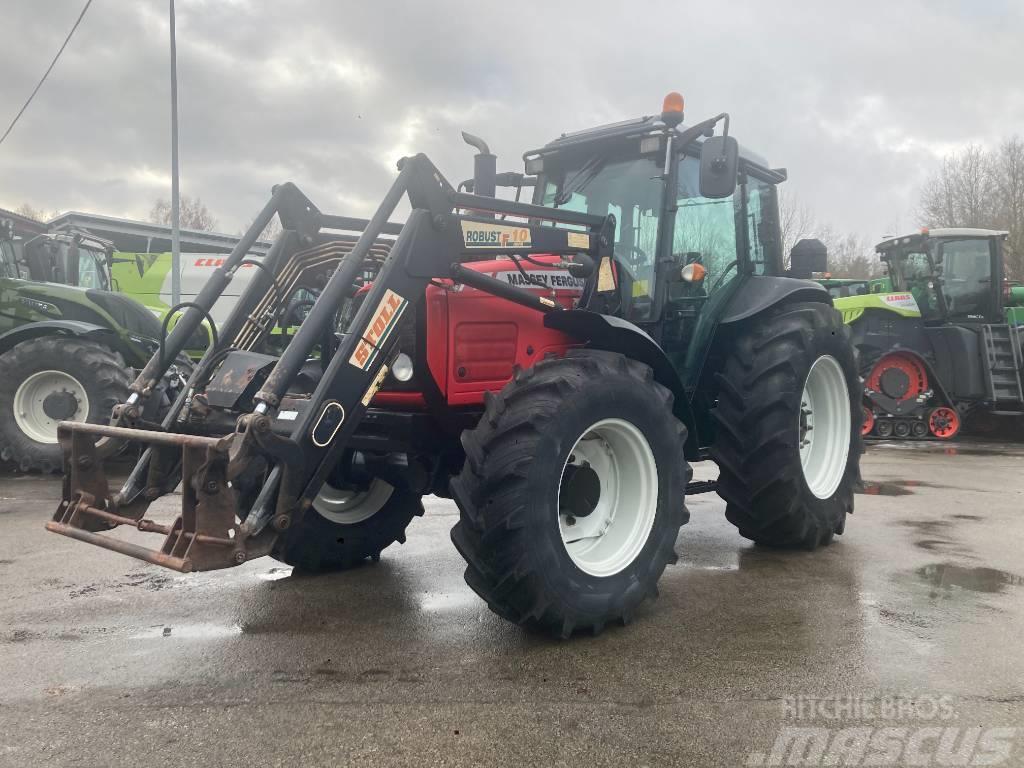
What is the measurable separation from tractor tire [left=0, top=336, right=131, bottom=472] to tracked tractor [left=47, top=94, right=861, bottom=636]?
4.40 meters

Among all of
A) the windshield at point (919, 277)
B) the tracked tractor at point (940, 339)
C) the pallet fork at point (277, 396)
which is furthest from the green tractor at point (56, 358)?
the windshield at point (919, 277)

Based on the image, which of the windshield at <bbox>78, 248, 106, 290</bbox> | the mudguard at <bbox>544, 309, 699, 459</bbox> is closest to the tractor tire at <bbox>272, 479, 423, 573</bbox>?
the mudguard at <bbox>544, 309, 699, 459</bbox>

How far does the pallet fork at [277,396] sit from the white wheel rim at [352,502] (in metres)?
0.91

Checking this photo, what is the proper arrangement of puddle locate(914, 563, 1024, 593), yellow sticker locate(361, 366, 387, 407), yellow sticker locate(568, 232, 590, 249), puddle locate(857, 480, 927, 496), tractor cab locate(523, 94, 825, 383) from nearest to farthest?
1. yellow sticker locate(361, 366, 387, 407)
2. yellow sticker locate(568, 232, 590, 249)
3. puddle locate(914, 563, 1024, 593)
4. tractor cab locate(523, 94, 825, 383)
5. puddle locate(857, 480, 927, 496)

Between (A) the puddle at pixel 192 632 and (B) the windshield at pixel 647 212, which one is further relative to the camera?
(B) the windshield at pixel 647 212

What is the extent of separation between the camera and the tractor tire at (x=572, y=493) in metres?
3.12

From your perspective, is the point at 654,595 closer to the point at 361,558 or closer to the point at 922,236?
the point at 361,558

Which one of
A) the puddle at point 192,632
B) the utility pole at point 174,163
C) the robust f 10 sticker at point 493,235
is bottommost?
the puddle at point 192,632

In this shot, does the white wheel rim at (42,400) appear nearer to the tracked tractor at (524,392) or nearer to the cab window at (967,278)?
the tracked tractor at (524,392)

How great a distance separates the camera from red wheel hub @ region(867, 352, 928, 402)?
1180 cm

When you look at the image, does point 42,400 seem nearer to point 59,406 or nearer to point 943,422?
point 59,406

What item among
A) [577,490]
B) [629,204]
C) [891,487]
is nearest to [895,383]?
[891,487]

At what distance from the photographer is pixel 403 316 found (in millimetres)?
3334

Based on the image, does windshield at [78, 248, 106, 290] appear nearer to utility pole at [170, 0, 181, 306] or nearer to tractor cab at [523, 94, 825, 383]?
utility pole at [170, 0, 181, 306]
